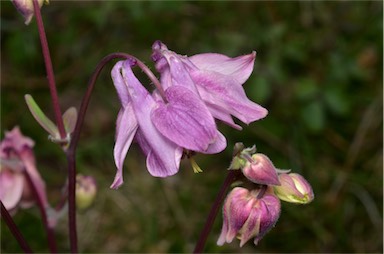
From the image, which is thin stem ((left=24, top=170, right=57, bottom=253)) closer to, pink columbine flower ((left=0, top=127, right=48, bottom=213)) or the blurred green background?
pink columbine flower ((left=0, top=127, right=48, bottom=213))

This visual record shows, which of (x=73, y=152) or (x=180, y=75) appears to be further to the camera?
(x=73, y=152)

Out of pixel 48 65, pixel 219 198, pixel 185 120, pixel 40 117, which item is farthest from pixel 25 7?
pixel 219 198

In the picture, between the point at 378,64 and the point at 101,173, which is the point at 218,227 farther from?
the point at 378,64

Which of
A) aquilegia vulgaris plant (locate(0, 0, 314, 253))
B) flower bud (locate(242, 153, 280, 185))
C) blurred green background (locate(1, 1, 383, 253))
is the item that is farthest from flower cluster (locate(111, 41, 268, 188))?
blurred green background (locate(1, 1, 383, 253))

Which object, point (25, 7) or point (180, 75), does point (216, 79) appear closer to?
point (180, 75)

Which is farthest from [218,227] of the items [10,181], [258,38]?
[10,181]

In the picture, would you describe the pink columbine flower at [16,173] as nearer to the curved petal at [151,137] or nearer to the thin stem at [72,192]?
the thin stem at [72,192]

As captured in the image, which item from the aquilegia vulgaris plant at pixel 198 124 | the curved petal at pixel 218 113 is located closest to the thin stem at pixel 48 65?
the aquilegia vulgaris plant at pixel 198 124

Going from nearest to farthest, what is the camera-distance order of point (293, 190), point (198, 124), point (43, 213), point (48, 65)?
point (198, 124)
point (293, 190)
point (48, 65)
point (43, 213)
